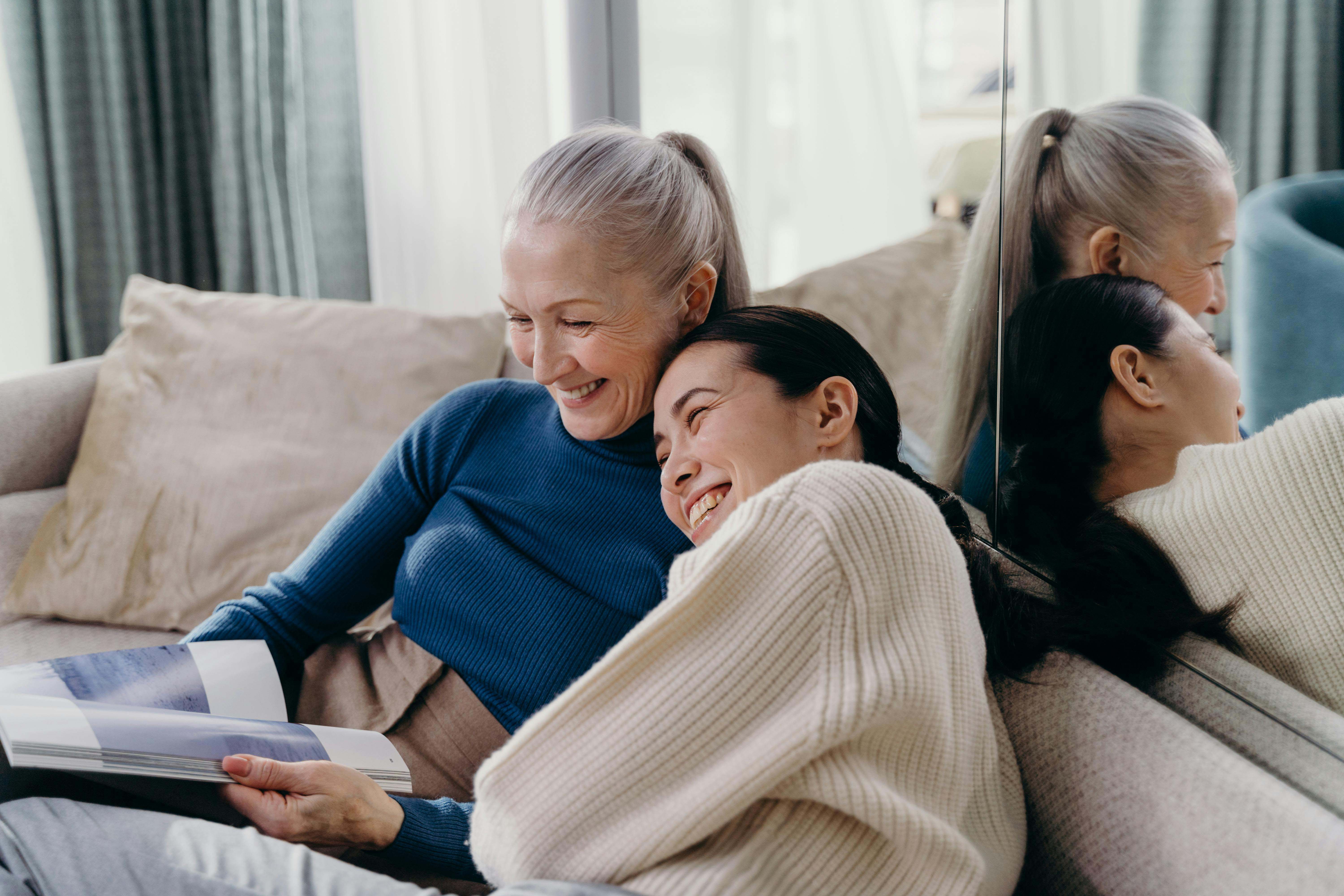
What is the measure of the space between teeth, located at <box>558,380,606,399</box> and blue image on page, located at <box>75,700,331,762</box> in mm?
443

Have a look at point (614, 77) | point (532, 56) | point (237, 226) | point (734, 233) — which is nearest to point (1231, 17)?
point (734, 233)

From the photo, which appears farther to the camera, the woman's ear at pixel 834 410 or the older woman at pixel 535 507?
the older woman at pixel 535 507

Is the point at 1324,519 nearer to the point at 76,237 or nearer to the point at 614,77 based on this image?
the point at 614,77

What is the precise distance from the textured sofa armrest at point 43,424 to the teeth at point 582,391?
1.13m

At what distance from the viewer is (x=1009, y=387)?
105 centimetres

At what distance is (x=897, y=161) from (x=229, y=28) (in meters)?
1.77

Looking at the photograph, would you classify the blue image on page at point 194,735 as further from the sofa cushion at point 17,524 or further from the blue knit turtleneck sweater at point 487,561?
the sofa cushion at point 17,524

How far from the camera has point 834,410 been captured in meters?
0.97

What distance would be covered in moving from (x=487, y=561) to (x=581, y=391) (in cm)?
22

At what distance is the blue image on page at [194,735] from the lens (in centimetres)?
88

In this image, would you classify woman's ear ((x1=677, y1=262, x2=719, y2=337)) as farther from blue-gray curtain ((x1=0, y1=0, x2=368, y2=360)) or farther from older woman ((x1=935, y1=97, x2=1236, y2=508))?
blue-gray curtain ((x1=0, y1=0, x2=368, y2=360))

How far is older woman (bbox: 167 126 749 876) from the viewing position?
1.08 meters

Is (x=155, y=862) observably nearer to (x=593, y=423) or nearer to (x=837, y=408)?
(x=593, y=423)

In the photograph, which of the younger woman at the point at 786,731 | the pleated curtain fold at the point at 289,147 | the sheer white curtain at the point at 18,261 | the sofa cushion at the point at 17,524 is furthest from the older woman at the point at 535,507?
the sheer white curtain at the point at 18,261
